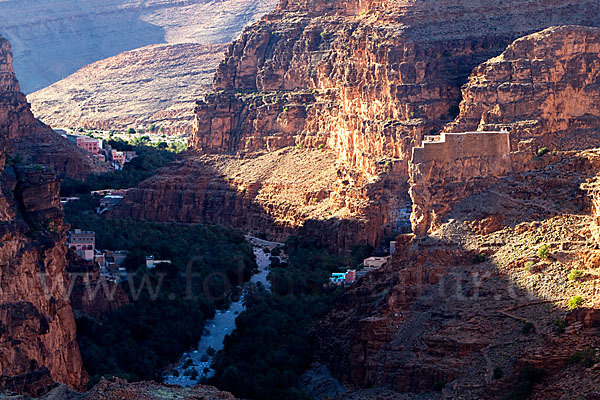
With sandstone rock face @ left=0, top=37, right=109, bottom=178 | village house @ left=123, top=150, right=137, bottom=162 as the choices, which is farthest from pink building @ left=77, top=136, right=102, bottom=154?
sandstone rock face @ left=0, top=37, right=109, bottom=178

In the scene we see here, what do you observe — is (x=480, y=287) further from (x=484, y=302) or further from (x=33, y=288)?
(x=33, y=288)

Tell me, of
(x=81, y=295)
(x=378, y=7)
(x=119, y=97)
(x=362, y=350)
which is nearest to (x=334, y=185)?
(x=378, y=7)

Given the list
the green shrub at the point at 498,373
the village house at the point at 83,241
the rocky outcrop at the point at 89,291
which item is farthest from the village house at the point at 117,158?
the green shrub at the point at 498,373

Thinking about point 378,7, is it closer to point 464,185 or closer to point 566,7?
point 566,7

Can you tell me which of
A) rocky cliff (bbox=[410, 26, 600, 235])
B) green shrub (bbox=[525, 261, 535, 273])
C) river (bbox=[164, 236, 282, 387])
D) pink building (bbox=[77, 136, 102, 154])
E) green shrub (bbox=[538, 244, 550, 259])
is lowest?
river (bbox=[164, 236, 282, 387])

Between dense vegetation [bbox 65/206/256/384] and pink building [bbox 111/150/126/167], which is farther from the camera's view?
pink building [bbox 111/150/126/167]

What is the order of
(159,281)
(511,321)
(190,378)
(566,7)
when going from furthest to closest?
1. (566,7)
2. (159,281)
3. (190,378)
4. (511,321)

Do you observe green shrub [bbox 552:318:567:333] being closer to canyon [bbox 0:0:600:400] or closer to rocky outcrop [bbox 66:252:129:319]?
canyon [bbox 0:0:600:400]

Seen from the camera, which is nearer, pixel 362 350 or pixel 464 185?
pixel 362 350
